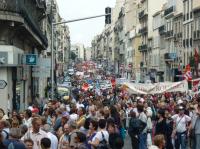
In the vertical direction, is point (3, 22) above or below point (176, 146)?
above

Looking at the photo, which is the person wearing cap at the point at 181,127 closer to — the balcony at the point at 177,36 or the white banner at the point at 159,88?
the white banner at the point at 159,88

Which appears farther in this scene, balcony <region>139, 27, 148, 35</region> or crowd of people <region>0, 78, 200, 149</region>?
balcony <region>139, 27, 148, 35</region>

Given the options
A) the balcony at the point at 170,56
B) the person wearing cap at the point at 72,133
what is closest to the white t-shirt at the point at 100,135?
the person wearing cap at the point at 72,133

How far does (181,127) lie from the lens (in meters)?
20.8

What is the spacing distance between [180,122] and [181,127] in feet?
0.48

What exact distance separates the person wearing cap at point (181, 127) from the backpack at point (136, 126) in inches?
36.0

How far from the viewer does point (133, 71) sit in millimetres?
125875

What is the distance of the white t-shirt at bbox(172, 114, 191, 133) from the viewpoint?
815 inches

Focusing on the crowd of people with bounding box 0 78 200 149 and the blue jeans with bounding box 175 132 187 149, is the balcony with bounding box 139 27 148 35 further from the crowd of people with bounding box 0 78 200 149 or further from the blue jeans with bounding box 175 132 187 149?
the blue jeans with bounding box 175 132 187 149

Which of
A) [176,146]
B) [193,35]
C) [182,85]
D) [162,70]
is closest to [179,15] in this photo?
[193,35]

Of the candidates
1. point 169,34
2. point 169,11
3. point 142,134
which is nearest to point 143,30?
point 169,34

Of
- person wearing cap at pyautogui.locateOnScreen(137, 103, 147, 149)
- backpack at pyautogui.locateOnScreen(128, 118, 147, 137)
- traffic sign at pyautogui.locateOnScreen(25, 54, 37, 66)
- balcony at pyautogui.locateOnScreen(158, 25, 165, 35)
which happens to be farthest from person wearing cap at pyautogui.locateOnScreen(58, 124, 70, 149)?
balcony at pyautogui.locateOnScreen(158, 25, 165, 35)

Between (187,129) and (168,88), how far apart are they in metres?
11.4

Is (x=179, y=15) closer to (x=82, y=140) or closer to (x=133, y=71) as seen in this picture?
(x=133, y=71)
